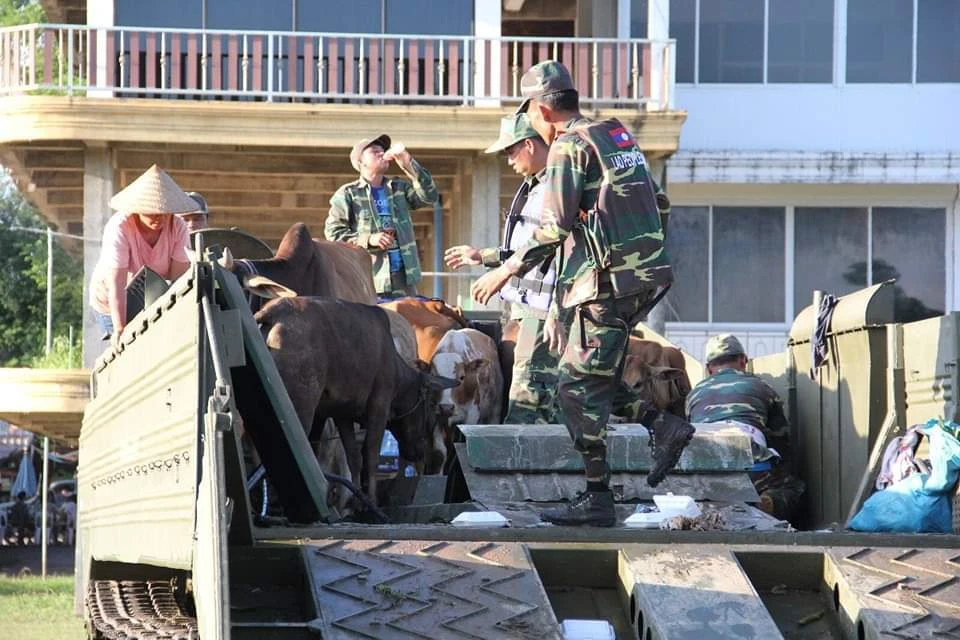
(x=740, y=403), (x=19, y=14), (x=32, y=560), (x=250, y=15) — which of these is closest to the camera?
(x=740, y=403)

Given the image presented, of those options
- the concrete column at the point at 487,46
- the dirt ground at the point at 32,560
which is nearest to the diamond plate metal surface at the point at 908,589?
the concrete column at the point at 487,46

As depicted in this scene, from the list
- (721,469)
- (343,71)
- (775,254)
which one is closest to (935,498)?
(721,469)

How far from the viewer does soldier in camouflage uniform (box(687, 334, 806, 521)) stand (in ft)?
30.8

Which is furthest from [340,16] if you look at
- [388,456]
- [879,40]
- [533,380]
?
[533,380]

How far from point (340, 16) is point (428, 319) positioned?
12.5 m

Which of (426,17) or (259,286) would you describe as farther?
(426,17)

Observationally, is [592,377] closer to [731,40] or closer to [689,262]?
[689,262]

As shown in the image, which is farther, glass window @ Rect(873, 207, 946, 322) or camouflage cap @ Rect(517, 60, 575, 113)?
glass window @ Rect(873, 207, 946, 322)

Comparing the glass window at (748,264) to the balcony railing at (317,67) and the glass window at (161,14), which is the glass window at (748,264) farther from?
the glass window at (161,14)

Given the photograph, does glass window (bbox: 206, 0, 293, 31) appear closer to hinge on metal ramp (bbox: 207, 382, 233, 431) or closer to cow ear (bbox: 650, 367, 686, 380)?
cow ear (bbox: 650, 367, 686, 380)

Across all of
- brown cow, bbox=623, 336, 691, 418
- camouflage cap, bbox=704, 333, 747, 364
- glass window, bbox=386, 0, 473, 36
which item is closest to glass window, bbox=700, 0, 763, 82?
glass window, bbox=386, 0, 473, 36

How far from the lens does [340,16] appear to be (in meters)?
22.7

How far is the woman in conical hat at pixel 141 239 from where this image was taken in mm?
8609

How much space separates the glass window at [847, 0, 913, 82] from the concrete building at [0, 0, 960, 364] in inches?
1.2
